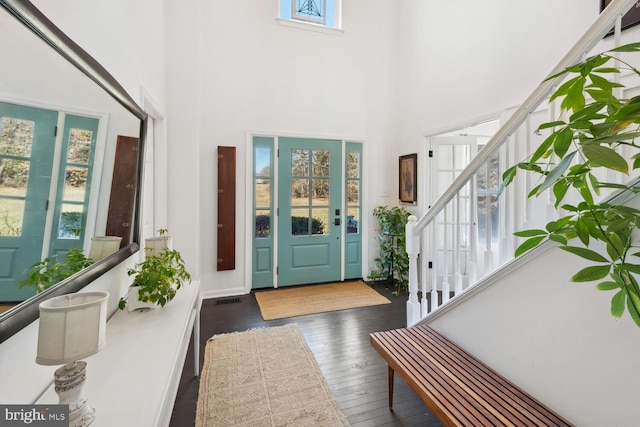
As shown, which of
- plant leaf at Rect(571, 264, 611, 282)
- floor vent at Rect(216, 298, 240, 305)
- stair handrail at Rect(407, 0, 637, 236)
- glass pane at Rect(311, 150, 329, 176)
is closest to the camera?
plant leaf at Rect(571, 264, 611, 282)

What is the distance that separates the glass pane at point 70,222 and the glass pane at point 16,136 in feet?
0.99

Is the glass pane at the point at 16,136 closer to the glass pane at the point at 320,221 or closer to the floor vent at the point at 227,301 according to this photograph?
the floor vent at the point at 227,301

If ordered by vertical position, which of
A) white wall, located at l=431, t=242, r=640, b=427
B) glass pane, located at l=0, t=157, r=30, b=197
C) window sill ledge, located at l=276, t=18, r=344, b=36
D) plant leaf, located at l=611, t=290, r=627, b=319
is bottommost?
white wall, located at l=431, t=242, r=640, b=427

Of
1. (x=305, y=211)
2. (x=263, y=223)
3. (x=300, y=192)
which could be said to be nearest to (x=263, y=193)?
(x=263, y=223)

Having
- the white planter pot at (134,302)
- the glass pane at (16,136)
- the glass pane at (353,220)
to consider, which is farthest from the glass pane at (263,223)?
the glass pane at (16,136)

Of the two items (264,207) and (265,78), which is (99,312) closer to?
(264,207)

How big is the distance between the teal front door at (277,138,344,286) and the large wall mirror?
270cm

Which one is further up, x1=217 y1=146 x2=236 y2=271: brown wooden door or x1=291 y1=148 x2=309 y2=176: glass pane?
x1=291 y1=148 x2=309 y2=176: glass pane

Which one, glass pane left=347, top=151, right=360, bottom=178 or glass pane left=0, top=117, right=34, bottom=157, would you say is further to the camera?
glass pane left=347, top=151, right=360, bottom=178

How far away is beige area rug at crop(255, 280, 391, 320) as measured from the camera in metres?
3.42

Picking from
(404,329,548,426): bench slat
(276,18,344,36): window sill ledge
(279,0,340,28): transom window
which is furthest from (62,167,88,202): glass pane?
(279,0,340,28): transom window

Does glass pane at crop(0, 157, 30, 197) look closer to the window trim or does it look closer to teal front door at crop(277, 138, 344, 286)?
teal front door at crop(277, 138, 344, 286)

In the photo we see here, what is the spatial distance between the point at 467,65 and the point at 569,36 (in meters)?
1.05

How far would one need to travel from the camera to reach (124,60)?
6.34 ft
